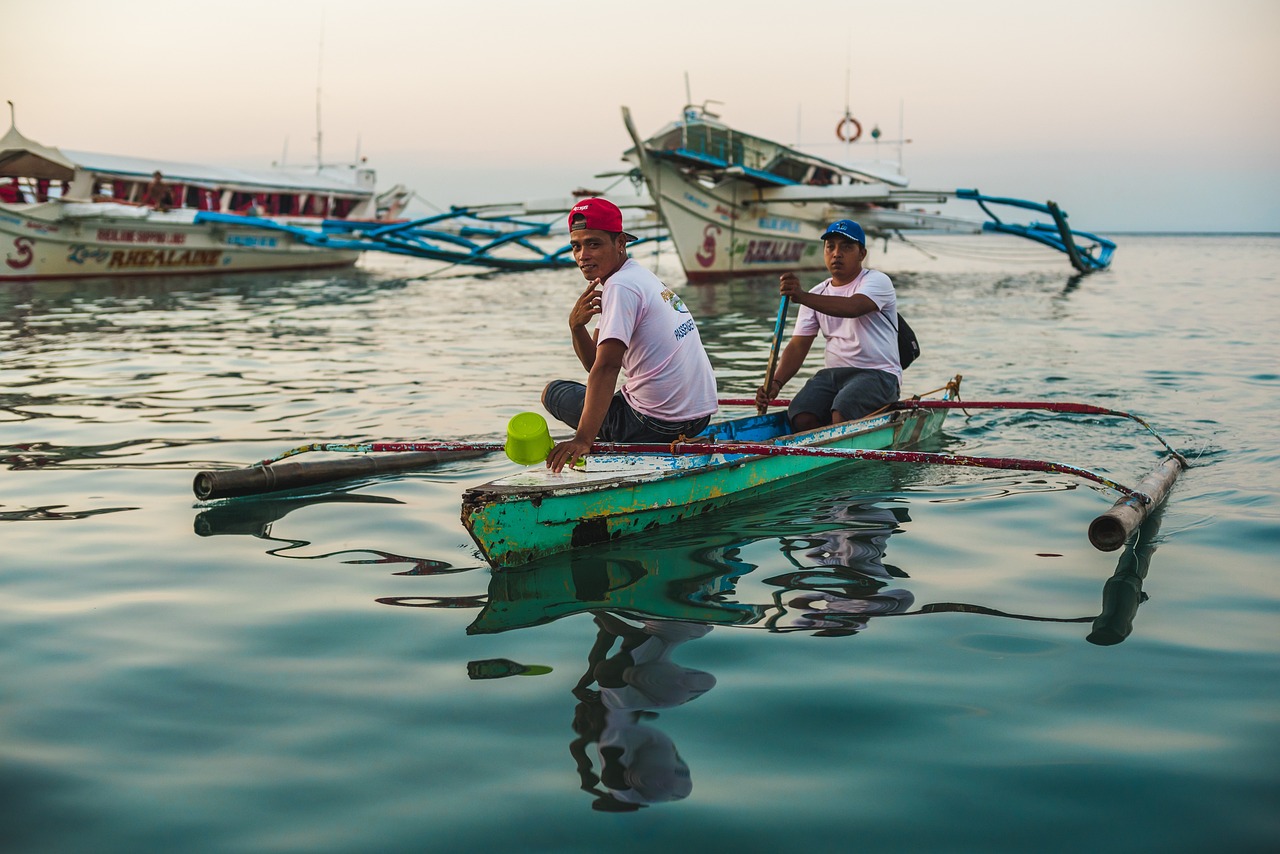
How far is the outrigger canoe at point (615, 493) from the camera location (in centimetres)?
448

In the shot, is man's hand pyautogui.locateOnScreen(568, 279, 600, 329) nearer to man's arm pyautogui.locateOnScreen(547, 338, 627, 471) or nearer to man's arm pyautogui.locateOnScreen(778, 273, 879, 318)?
man's arm pyautogui.locateOnScreen(547, 338, 627, 471)

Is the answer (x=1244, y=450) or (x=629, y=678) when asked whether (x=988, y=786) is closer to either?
(x=629, y=678)

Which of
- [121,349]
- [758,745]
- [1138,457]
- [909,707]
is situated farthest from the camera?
[121,349]

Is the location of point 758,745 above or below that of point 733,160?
below

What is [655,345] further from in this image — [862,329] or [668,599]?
[862,329]

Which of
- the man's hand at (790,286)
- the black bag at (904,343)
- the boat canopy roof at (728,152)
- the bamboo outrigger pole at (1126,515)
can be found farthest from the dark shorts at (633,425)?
the boat canopy roof at (728,152)

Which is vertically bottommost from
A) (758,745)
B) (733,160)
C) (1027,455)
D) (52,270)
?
(758,745)

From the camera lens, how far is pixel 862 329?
6.85 m

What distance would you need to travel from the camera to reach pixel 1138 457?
6898 millimetres

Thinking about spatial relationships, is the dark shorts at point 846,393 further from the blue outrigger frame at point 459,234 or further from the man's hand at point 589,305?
the blue outrigger frame at point 459,234

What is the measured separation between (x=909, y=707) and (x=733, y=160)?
80.7 ft

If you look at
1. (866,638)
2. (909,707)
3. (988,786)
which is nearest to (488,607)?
(866,638)

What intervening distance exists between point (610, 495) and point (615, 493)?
0.10ft

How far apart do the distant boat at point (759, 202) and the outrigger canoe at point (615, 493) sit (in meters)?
18.2
